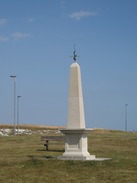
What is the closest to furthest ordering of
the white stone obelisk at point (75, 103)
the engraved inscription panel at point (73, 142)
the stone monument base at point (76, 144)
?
the stone monument base at point (76, 144), the engraved inscription panel at point (73, 142), the white stone obelisk at point (75, 103)

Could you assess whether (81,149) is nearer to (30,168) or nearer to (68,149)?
(68,149)

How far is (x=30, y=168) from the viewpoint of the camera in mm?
17875

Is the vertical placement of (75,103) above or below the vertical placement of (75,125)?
above

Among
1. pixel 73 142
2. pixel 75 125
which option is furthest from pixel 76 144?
pixel 75 125

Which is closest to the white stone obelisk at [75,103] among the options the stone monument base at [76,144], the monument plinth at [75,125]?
the monument plinth at [75,125]

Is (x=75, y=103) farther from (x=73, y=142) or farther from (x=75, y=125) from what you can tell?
(x=73, y=142)

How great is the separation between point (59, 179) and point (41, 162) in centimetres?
334

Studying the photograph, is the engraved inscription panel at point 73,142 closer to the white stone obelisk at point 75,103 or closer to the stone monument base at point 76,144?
the stone monument base at point 76,144

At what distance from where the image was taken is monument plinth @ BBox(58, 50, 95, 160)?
19656 millimetres

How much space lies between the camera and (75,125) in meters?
19.9

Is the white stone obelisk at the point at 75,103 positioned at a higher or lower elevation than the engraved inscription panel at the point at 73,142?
higher

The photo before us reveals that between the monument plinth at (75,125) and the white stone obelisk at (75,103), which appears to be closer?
the monument plinth at (75,125)

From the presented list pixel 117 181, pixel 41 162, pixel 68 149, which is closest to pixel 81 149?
pixel 68 149

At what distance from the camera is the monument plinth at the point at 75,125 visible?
19.7 m
